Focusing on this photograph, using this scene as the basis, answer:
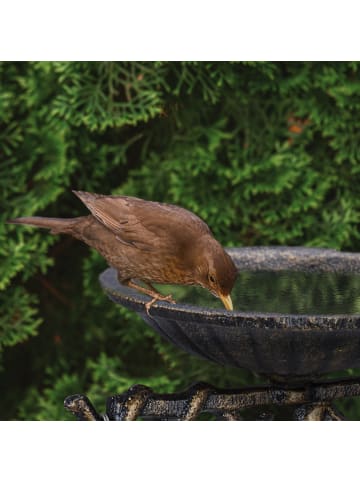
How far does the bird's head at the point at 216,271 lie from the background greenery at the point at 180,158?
4.56 feet

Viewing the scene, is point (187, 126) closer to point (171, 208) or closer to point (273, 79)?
point (273, 79)

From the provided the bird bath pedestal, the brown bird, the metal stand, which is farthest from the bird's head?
the metal stand

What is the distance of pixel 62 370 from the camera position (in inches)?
173

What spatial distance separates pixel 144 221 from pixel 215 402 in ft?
2.05

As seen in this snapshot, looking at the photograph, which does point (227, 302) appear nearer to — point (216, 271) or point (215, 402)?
point (216, 271)

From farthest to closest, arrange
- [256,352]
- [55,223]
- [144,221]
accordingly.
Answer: [55,223] → [144,221] → [256,352]

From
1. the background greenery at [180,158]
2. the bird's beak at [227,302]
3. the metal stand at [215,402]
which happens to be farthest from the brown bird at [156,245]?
the background greenery at [180,158]

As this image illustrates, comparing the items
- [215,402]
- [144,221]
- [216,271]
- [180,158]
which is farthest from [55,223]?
[180,158]

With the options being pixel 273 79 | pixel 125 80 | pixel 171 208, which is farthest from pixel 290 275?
pixel 125 80

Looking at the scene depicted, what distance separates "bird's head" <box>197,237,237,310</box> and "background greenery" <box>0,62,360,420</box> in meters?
1.39

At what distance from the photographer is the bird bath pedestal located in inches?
81.3

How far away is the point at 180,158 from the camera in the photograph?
3900 millimetres

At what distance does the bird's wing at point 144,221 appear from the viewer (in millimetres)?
2504

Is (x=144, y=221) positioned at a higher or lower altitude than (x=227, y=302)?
higher
